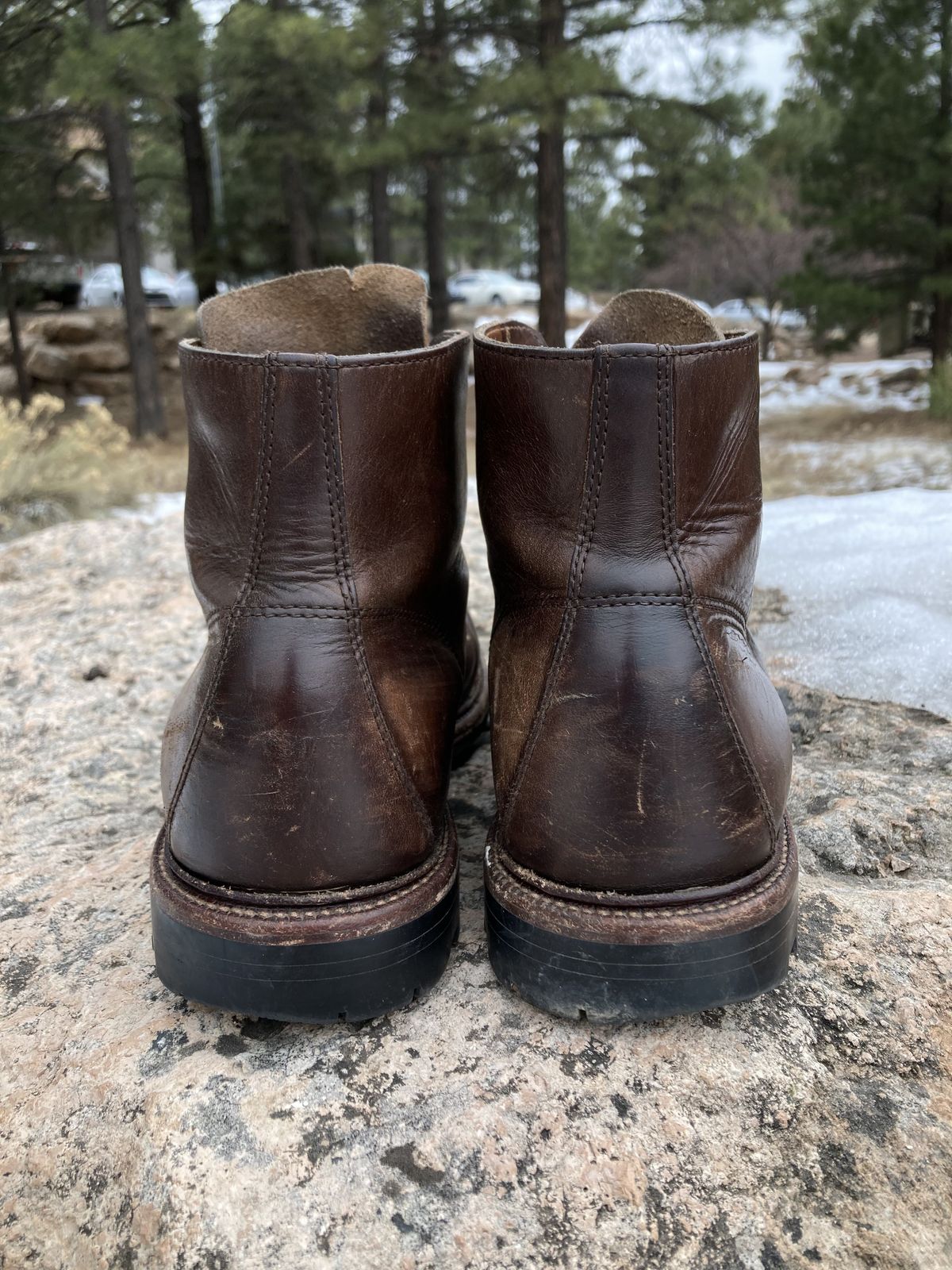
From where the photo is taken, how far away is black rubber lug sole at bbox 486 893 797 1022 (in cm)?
92

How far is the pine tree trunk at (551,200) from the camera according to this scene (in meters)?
7.59

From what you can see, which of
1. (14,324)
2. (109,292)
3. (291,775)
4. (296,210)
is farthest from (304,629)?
(109,292)

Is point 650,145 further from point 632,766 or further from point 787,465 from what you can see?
point 632,766

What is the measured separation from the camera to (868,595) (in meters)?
2.17

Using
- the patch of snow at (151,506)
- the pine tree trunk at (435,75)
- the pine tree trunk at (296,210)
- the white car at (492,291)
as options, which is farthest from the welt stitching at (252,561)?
the white car at (492,291)

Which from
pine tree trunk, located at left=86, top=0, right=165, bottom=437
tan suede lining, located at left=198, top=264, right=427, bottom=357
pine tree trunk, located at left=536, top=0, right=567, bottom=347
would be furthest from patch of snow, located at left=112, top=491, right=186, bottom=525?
tan suede lining, located at left=198, top=264, right=427, bottom=357

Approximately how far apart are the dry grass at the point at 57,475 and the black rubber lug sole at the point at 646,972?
4.63m

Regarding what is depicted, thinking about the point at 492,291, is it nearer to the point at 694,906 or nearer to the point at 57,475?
the point at 57,475

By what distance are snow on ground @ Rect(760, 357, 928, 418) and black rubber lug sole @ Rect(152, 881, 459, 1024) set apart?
34.0 ft

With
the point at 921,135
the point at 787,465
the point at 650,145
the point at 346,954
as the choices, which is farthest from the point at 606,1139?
the point at 921,135

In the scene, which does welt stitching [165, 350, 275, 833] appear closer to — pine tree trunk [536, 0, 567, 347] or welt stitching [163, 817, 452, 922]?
welt stitching [163, 817, 452, 922]

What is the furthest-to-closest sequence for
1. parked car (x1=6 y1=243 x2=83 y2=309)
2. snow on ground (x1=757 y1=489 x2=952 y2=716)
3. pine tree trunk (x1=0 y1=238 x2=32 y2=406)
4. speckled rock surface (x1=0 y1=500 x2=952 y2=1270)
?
parked car (x1=6 y1=243 x2=83 y2=309)
pine tree trunk (x1=0 y1=238 x2=32 y2=406)
snow on ground (x1=757 y1=489 x2=952 y2=716)
speckled rock surface (x1=0 y1=500 x2=952 y2=1270)

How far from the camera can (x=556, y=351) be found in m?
0.97

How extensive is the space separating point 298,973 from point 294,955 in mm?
19
